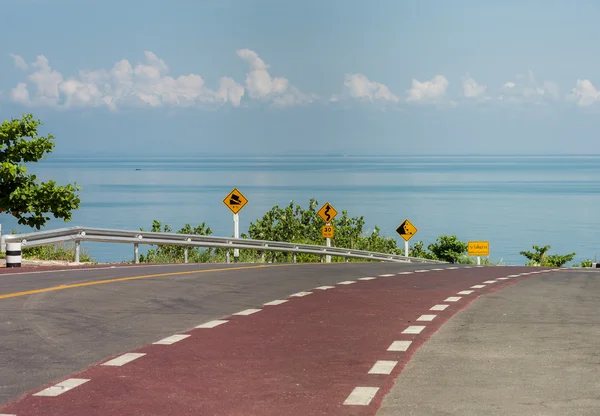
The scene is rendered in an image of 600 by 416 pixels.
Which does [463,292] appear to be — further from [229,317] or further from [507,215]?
[507,215]

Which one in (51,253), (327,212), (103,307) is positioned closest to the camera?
(103,307)

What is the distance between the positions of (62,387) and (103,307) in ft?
19.9

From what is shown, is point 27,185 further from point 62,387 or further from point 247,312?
point 62,387

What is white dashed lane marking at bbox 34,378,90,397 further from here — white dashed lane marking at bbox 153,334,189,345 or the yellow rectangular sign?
the yellow rectangular sign

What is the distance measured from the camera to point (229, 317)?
14.0 metres

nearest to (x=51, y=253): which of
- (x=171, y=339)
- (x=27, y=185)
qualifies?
(x=27, y=185)

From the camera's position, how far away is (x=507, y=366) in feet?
33.2

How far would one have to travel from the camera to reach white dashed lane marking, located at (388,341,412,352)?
1118 cm

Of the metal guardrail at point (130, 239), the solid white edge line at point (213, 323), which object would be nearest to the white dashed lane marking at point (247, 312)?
the solid white edge line at point (213, 323)

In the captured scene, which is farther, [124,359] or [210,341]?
[210,341]

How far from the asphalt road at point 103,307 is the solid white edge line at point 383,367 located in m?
2.58

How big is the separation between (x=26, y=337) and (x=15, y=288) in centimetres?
603

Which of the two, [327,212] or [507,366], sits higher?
[327,212]

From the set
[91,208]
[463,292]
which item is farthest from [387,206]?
[463,292]
